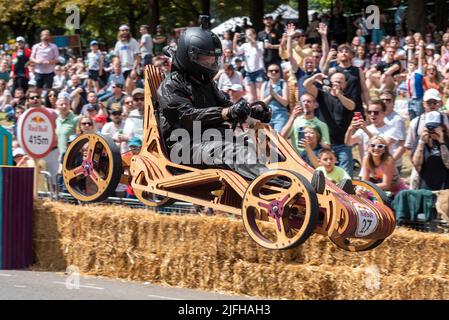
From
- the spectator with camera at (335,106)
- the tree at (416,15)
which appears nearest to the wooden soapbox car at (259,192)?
the spectator with camera at (335,106)

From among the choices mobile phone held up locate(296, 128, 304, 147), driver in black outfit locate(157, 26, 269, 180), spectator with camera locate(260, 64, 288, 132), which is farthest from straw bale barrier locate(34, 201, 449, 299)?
spectator with camera locate(260, 64, 288, 132)

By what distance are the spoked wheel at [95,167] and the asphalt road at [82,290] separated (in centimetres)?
94

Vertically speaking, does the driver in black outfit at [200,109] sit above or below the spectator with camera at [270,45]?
below

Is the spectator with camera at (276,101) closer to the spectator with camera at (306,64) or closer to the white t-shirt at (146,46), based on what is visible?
the spectator with camera at (306,64)

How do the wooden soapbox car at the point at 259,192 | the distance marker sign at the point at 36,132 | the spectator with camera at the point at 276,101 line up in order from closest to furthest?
the wooden soapbox car at the point at 259,192 < the distance marker sign at the point at 36,132 < the spectator with camera at the point at 276,101

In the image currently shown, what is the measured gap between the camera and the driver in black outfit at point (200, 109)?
8273 mm

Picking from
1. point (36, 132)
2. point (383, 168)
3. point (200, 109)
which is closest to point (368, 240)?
point (383, 168)

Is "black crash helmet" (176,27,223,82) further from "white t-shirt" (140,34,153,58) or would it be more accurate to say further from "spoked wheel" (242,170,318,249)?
"white t-shirt" (140,34,153,58)

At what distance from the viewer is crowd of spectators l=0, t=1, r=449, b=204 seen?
10172 millimetres

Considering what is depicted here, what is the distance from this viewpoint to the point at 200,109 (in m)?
8.59

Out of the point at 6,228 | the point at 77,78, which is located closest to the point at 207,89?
the point at 6,228

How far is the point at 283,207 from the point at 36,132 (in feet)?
16.1

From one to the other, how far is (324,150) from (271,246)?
265cm

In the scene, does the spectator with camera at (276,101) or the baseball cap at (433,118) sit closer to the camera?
the baseball cap at (433,118)
